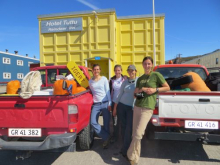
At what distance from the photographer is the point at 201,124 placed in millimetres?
2799

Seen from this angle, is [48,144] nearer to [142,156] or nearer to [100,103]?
[100,103]

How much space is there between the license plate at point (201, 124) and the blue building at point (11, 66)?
32.2m

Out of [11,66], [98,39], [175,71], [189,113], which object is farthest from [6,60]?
[189,113]

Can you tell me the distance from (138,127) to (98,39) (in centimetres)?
901

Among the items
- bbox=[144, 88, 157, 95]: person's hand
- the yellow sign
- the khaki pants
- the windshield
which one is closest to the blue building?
the yellow sign

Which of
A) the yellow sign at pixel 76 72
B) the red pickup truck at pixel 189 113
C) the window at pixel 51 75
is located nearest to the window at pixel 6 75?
the window at pixel 51 75

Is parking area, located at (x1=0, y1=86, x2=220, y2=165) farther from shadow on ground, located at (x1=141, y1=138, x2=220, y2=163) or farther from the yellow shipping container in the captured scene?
the yellow shipping container

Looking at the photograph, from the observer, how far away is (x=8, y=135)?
2713 millimetres

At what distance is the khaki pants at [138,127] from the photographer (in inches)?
108

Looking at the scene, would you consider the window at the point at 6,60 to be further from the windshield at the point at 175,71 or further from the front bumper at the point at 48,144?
the front bumper at the point at 48,144

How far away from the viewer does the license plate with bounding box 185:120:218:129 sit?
9.08ft

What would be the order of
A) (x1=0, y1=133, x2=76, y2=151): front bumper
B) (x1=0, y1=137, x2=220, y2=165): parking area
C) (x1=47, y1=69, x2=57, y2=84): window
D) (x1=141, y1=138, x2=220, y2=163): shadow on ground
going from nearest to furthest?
(x1=0, y1=133, x2=76, y2=151): front bumper, (x1=0, y1=137, x2=220, y2=165): parking area, (x1=141, y1=138, x2=220, y2=163): shadow on ground, (x1=47, y1=69, x2=57, y2=84): window

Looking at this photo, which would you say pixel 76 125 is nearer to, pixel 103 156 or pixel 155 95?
pixel 103 156

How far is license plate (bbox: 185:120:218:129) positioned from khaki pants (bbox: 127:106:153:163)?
0.67 metres
